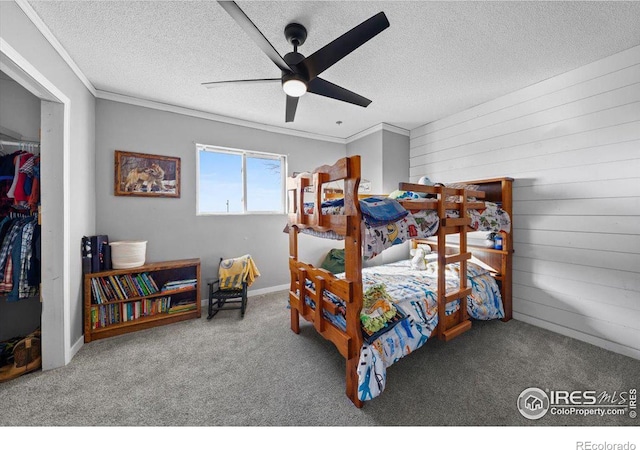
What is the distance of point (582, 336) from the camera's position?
2275 mm

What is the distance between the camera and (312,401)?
1.56 meters

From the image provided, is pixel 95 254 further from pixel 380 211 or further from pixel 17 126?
pixel 380 211

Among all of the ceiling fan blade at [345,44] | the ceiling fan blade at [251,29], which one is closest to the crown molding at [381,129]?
the ceiling fan blade at [345,44]

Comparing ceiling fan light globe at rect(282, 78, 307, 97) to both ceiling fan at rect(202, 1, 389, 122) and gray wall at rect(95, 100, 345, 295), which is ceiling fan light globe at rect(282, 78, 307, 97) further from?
gray wall at rect(95, 100, 345, 295)

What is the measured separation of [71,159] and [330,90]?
2362 mm

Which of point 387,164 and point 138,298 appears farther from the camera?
point 387,164

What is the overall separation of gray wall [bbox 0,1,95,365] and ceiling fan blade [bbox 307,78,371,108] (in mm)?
1878

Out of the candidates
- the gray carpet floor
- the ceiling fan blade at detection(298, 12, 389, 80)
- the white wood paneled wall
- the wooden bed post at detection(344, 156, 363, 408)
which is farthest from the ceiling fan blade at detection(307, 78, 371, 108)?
the gray carpet floor

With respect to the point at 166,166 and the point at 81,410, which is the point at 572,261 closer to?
the point at 81,410

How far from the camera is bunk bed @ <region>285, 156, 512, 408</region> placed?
5.16ft

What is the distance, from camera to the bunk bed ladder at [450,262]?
2076 mm

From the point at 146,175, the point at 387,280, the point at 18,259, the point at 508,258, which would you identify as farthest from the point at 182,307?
the point at 508,258

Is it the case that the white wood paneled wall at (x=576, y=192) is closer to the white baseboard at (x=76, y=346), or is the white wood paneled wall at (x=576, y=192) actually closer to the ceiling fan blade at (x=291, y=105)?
the ceiling fan blade at (x=291, y=105)
